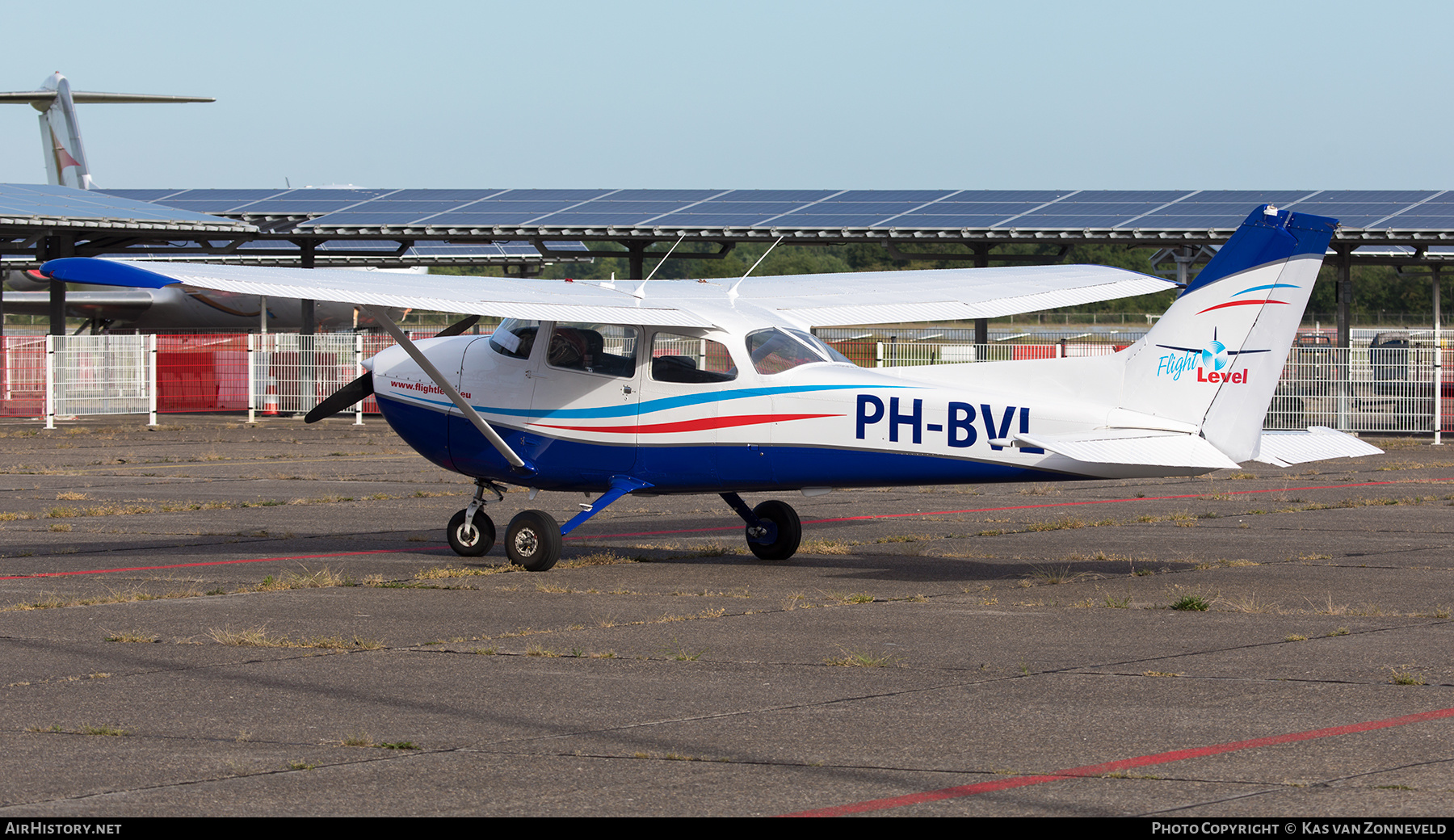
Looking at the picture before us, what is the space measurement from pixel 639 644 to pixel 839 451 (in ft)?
10.6

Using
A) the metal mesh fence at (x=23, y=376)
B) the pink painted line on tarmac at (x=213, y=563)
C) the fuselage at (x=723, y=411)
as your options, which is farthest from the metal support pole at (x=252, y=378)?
the fuselage at (x=723, y=411)

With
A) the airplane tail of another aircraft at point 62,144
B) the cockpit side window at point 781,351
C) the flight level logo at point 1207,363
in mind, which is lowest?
the flight level logo at point 1207,363

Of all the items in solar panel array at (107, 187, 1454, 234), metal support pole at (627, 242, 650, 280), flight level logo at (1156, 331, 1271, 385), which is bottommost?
flight level logo at (1156, 331, 1271, 385)

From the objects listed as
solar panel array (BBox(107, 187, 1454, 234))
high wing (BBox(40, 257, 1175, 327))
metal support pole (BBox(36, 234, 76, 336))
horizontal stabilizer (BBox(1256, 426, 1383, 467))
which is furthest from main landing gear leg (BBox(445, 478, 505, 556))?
metal support pole (BBox(36, 234, 76, 336))

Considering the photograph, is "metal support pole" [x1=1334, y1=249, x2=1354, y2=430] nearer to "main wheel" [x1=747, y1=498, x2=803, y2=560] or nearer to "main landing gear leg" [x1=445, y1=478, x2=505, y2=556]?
"main wheel" [x1=747, y1=498, x2=803, y2=560]

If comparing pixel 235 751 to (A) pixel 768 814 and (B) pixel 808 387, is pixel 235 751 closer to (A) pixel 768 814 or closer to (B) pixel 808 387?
(A) pixel 768 814

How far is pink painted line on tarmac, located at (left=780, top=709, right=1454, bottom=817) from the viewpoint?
5.30 meters

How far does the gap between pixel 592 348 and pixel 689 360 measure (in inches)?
34.1

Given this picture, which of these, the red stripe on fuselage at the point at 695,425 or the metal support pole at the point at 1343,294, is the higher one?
the metal support pole at the point at 1343,294

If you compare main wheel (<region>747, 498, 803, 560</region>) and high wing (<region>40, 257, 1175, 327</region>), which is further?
main wheel (<region>747, 498, 803, 560</region>)

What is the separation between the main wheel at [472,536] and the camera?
1285 cm

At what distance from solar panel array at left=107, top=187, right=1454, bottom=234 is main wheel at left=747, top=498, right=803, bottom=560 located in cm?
2003

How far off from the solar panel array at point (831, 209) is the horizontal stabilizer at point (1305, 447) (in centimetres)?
2072

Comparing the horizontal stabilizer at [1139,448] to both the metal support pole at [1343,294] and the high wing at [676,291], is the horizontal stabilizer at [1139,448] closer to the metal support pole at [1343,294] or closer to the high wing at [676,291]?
the high wing at [676,291]
